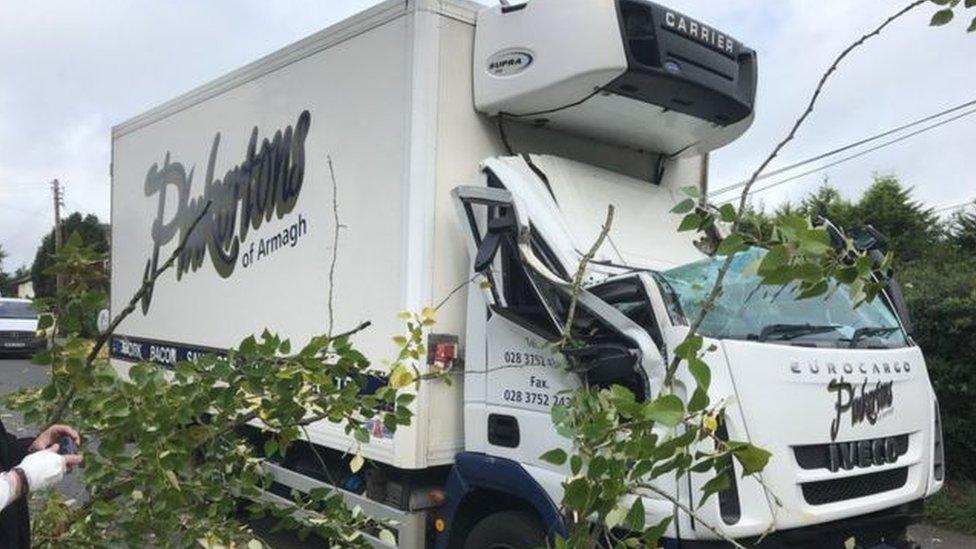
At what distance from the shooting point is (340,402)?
283 cm

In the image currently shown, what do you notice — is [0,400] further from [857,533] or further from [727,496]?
[857,533]

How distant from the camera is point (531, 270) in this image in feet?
12.2

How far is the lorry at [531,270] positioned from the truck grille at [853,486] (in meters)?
0.01

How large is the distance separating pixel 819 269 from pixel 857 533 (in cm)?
247

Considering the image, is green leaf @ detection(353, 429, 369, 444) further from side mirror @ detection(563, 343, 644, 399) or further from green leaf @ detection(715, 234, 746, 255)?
green leaf @ detection(715, 234, 746, 255)

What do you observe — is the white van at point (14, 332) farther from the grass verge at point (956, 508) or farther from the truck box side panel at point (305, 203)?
the grass verge at point (956, 508)

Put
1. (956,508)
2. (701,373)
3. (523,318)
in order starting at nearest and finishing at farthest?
(701,373) → (523,318) → (956,508)

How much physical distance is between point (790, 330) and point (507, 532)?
5.18 feet

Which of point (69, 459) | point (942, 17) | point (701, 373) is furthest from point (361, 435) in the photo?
point (942, 17)

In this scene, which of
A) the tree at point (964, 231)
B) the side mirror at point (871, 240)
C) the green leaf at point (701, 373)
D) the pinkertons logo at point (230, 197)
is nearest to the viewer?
the green leaf at point (701, 373)

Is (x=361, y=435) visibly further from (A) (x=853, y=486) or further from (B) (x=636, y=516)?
(A) (x=853, y=486)

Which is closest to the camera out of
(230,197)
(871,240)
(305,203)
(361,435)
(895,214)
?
(361,435)

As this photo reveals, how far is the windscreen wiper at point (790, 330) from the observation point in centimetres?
350

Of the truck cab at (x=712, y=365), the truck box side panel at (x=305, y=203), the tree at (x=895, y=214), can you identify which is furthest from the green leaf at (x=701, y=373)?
the tree at (x=895, y=214)
